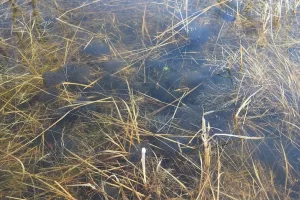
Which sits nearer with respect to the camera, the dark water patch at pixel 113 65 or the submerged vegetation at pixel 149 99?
the submerged vegetation at pixel 149 99

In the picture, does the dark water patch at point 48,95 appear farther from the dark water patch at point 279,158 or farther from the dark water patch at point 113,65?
the dark water patch at point 279,158

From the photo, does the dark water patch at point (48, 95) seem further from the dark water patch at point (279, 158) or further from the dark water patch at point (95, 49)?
the dark water patch at point (279, 158)

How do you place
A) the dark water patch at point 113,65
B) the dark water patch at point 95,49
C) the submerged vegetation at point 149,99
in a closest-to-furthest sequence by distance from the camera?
the submerged vegetation at point 149,99, the dark water patch at point 113,65, the dark water patch at point 95,49

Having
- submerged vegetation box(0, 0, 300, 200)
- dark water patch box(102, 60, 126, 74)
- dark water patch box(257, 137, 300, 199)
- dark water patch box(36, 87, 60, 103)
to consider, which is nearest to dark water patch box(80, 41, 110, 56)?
submerged vegetation box(0, 0, 300, 200)

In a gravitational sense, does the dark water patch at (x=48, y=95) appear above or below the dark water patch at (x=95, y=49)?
below

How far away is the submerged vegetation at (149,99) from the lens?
59.9 inches

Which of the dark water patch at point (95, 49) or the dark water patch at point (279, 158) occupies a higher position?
the dark water patch at point (95, 49)

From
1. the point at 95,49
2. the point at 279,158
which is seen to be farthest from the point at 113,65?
the point at 279,158

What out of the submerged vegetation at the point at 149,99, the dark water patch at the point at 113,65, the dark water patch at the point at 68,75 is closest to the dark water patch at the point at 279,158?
the submerged vegetation at the point at 149,99

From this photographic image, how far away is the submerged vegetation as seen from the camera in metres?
1.52

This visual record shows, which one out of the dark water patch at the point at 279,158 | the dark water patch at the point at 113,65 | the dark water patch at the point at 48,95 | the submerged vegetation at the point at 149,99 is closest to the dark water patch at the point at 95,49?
the submerged vegetation at the point at 149,99

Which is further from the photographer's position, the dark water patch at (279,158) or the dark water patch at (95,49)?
the dark water patch at (95,49)

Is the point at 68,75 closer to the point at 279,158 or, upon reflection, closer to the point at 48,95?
the point at 48,95

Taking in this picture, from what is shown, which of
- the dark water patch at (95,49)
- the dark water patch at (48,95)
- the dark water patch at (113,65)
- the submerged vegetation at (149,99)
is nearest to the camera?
the submerged vegetation at (149,99)
